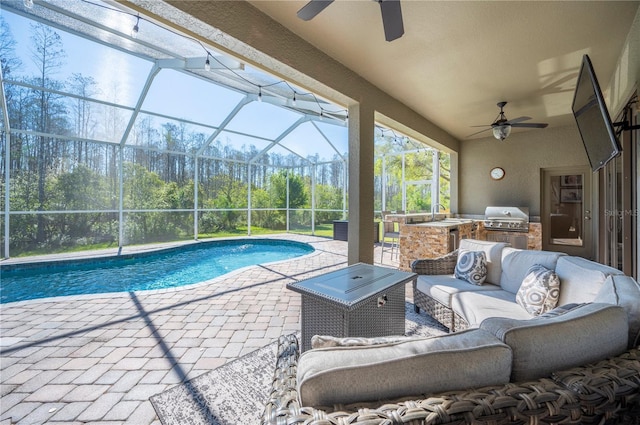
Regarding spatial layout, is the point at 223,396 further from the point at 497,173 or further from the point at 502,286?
the point at 497,173

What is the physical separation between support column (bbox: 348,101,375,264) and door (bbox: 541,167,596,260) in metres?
5.75

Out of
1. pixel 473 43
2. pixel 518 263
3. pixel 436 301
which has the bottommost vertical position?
pixel 436 301

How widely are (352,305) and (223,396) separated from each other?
1.17m

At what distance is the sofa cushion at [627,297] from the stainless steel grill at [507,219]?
18.3ft

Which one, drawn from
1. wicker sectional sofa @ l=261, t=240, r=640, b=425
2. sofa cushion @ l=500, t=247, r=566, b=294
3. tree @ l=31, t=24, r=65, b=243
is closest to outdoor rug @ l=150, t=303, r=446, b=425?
wicker sectional sofa @ l=261, t=240, r=640, b=425

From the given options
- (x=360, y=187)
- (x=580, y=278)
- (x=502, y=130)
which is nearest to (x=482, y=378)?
(x=580, y=278)

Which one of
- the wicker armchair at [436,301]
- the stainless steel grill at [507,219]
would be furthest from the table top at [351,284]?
the stainless steel grill at [507,219]

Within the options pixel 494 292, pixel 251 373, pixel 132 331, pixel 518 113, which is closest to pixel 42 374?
pixel 132 331

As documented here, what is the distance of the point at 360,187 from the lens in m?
3.75

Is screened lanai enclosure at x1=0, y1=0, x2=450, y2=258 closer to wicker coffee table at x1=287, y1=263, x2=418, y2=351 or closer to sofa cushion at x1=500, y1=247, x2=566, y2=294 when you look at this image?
wicker coffee table at x1=287, y1=263, x2=418, y2=351

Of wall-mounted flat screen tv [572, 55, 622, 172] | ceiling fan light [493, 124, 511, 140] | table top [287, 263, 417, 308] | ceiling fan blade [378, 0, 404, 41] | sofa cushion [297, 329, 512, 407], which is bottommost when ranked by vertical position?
table top [287, 263, 417, 308]

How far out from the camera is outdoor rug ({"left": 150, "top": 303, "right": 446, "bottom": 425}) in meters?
1.72

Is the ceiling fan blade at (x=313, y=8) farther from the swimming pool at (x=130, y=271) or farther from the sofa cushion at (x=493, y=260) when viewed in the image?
the swimming pool at (x=130, y=271)

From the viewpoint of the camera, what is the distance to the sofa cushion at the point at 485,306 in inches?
86.8
